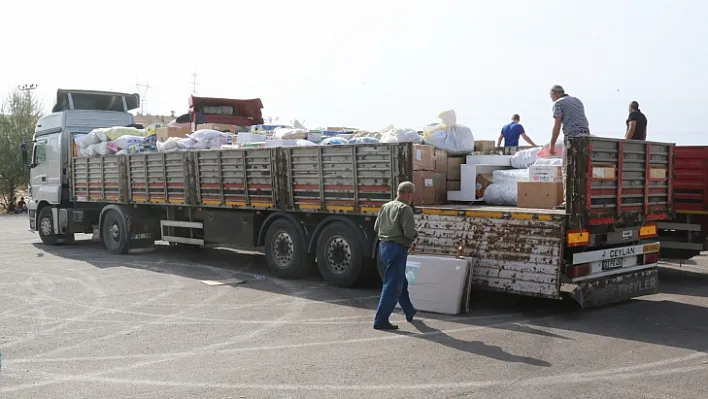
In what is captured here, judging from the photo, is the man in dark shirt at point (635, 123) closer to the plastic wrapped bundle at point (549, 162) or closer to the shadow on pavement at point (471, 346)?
the plastic wrapped bundle at point (549, 162)

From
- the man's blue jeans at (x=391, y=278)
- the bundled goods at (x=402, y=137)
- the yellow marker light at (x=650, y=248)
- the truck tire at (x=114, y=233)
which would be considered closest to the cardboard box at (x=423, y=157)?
the bundled goods at (x=402, y=137)

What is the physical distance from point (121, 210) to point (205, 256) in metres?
2.18

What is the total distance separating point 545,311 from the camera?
924 cm

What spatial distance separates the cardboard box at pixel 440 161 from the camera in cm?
1061

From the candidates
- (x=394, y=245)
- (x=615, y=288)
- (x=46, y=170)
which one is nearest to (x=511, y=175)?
(x=615, y=288)

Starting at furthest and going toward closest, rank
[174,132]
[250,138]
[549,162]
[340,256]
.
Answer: [174,132]
[250,138]
[340,256]
[549,162]

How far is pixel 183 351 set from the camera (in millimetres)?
7434

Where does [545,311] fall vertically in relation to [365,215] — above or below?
below

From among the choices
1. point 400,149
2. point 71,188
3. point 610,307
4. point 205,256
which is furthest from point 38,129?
point 610,307

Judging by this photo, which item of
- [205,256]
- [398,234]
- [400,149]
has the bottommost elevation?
[205,256]

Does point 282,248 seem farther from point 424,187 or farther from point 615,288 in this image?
point 615,288

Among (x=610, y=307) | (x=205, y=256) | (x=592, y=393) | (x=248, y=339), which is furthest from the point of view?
(x=205, y=256)

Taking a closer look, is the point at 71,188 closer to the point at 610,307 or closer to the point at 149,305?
the point at 149,305

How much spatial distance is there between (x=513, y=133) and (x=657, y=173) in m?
3.37
